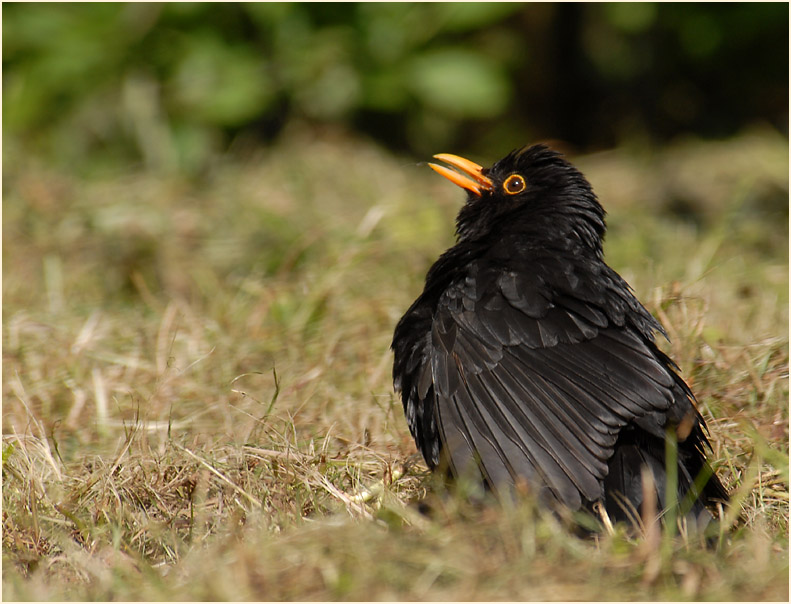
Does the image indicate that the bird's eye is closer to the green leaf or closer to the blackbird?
the blackbird

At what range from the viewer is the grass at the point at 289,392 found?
232 cm

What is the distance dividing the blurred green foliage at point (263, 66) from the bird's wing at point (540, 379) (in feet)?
14.8

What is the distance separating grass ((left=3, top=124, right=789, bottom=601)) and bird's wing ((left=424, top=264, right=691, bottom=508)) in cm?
23

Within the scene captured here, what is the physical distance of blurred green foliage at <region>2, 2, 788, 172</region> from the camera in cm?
714

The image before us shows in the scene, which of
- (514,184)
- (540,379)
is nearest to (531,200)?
(514,184)

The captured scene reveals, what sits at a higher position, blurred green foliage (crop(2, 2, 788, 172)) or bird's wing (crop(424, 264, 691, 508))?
blurred green foliage (crop(2, 2, 788, 172))

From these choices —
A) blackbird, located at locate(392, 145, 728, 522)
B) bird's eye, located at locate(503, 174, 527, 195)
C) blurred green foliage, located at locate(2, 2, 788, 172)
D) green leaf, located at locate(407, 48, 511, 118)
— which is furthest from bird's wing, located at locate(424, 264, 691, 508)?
green leaf, located at locate(407, 48, 511, 118)

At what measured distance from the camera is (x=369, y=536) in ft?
7.77

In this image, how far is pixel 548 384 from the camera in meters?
3.01

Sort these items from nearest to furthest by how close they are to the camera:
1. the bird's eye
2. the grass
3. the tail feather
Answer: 1. the grass
2. the tail feather
3. the bird's eye

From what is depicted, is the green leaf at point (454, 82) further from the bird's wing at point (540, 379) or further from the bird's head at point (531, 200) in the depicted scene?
the bird's wing at point (540, 379)

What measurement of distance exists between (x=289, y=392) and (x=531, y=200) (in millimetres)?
1252

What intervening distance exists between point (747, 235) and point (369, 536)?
15.1 ft

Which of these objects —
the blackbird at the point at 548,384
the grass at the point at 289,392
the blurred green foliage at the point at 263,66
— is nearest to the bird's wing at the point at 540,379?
the blackbird at the point at 548,384
